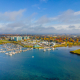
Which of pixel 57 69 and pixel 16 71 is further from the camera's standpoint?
pixel 57 69

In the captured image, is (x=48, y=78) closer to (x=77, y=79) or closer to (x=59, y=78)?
(x=59, y=78)

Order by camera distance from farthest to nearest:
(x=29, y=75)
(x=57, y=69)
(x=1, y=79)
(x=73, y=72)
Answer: (x=57, y=69) → (x=73, y=72) → (x=29, y=75) → (x=1, y=79)

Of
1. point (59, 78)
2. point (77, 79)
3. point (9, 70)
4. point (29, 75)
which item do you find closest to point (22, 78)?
point (29, 75)

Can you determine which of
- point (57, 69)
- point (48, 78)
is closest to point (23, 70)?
point (48, 78)

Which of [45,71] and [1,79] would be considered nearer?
[1,79]

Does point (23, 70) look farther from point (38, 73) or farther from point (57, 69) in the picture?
point (57, 69)

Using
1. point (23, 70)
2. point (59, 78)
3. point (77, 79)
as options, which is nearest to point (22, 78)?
point (23, 70)

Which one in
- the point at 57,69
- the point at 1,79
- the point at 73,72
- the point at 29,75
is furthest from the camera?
the point at 57,69
